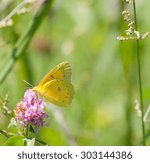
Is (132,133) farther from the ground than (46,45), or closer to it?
closer to it

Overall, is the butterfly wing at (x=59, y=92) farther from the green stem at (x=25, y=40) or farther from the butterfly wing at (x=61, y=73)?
the green stem at (x=25, y=40)

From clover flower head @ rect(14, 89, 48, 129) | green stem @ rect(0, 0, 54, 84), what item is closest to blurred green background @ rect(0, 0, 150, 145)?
green stem @ rect(0, 0, 54, 84)

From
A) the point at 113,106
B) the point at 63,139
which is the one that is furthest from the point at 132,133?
the point at 113,106

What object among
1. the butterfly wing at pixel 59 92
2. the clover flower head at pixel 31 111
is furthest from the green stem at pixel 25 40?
the clover flower head at pixel 31 111

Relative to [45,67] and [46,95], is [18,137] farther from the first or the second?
[45,67]

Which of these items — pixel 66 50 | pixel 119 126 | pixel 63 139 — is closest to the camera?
pixel 63 139

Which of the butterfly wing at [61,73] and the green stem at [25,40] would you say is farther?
the green stem at [25,40]

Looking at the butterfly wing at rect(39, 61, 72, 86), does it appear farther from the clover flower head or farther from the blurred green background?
the blurred green background
